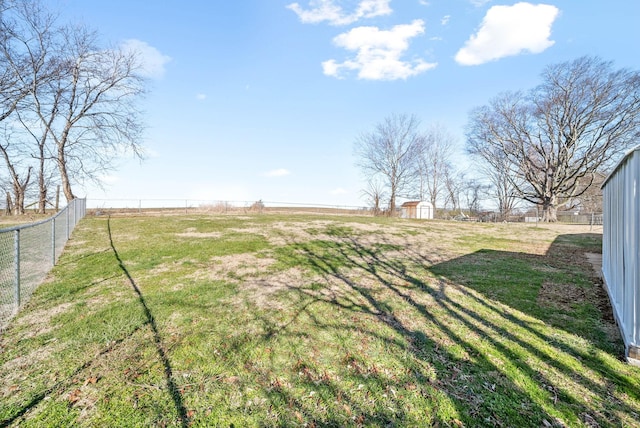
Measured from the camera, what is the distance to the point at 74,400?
243 cm

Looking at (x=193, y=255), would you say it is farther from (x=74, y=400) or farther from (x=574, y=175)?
(x=574, y=175)

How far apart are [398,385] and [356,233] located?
923 cm

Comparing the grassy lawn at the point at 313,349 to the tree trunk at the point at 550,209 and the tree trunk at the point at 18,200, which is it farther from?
the tree trunk at the point at 550,209

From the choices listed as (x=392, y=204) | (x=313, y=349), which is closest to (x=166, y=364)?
(x=313, y=349)

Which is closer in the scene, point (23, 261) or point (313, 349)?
point (313, 349)

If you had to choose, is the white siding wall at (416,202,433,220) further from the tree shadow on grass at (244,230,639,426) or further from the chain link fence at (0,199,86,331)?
the chain link fence at (0,199,86,331)

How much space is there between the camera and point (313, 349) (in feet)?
10.7

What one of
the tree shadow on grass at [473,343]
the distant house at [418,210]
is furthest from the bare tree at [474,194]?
the tree shadow on grass at [473,343]

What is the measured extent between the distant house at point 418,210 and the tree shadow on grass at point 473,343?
25401 mm

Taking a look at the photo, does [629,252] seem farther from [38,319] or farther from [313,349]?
[38,319]

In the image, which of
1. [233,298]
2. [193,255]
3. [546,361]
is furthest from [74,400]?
[193,255]

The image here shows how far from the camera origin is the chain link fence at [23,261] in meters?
4.23

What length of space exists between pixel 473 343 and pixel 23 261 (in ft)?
28.0

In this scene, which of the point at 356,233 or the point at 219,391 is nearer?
the point at 219,391
